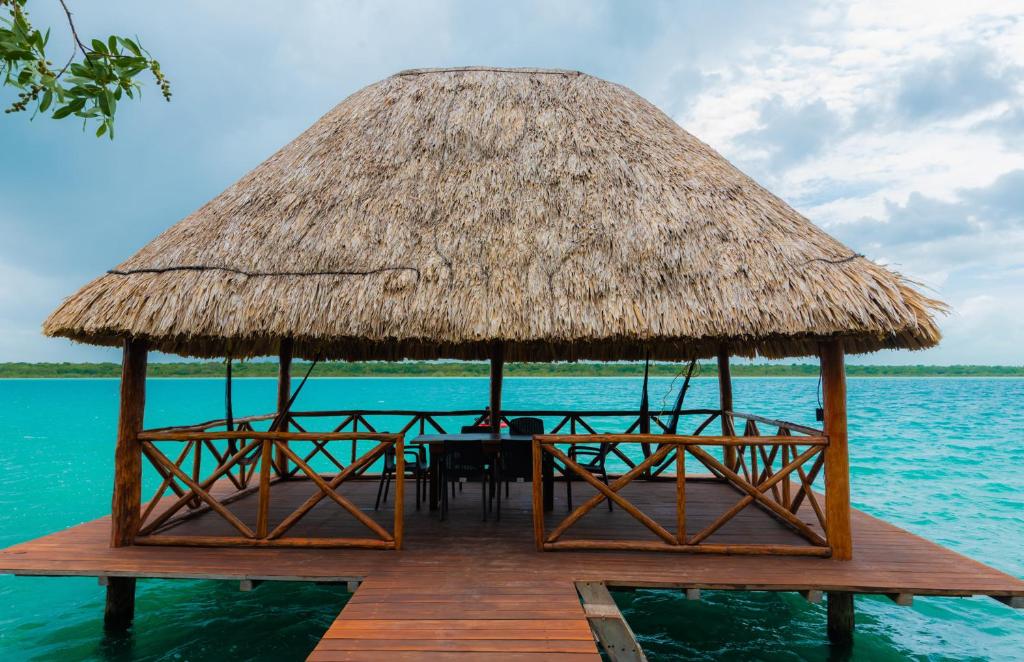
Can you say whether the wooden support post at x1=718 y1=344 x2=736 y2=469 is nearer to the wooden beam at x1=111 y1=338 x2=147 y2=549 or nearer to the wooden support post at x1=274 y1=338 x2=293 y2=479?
the wooden support post at x1=274 y1=338 x2=293 y2=479

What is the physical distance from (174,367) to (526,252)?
2618 inches

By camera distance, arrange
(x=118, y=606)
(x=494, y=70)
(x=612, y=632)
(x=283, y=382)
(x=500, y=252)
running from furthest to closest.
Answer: (x=283, y=382), (x=494, y=70), (x=118, y=606), (x=500, y=252), (x=612, y=632)

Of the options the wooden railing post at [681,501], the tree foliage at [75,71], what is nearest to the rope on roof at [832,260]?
the wooden railing post at [681,501]

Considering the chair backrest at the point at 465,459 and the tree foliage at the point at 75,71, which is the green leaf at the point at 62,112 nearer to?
the tree foliage at the point at 75,71

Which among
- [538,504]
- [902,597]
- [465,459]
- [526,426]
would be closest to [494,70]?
[526,426]

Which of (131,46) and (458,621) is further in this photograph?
(458,621)

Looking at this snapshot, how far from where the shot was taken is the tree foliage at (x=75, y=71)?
1.69m

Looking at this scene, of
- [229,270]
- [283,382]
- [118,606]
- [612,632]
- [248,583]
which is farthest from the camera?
[283,382]

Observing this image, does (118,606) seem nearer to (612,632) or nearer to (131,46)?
(612,632)

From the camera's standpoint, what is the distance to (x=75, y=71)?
73.1 inches

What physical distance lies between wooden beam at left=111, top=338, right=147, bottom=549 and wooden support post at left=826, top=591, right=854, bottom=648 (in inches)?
237

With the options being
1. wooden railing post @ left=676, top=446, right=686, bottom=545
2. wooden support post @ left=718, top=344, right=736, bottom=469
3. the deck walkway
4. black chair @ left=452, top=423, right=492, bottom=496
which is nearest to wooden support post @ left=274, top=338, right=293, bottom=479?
black chair @ left=452, top=423, right=492, bottom=496

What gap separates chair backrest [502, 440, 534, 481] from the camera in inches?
202

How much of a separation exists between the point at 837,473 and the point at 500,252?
3168mm
